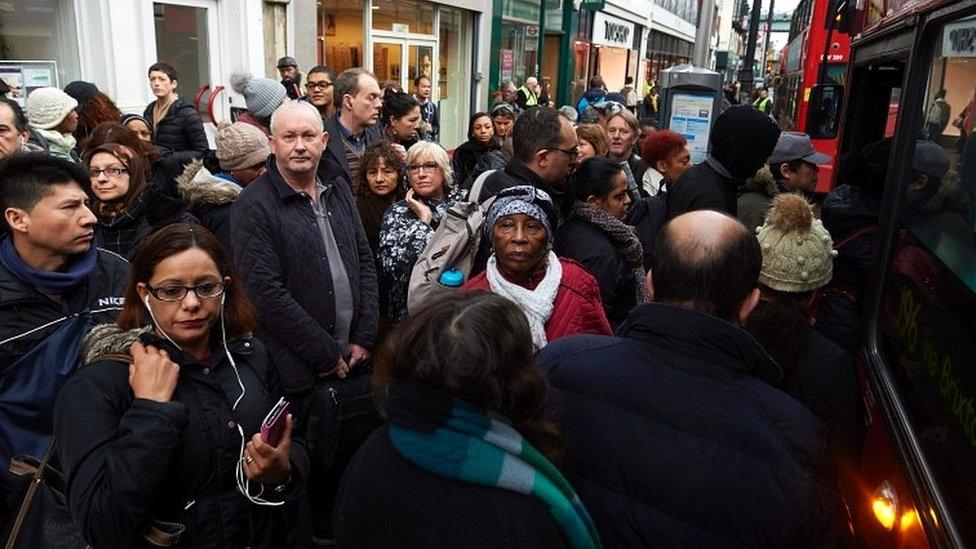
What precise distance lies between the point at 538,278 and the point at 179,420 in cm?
151

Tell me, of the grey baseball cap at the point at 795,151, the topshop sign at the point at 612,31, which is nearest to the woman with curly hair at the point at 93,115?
the grey baseball cap at the point at 795,151

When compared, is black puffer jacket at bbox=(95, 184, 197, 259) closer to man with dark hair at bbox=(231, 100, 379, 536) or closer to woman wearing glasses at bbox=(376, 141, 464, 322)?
man with dark hair at bbox=(231, 100, 379, 536)

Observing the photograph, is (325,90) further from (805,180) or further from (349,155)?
(805,180)

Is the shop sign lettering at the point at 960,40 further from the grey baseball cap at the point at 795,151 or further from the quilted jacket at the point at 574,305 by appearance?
the grey baseball cap at the point at 795,151

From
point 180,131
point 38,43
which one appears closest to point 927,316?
point 180,131

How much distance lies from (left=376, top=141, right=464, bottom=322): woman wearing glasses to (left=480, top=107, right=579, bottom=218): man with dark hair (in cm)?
33

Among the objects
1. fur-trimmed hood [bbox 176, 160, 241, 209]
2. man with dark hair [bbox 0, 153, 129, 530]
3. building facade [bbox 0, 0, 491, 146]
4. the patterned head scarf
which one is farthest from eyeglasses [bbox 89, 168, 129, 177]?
building facade [bbox 0, 0, 491, 146]

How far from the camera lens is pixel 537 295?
9.40 feet

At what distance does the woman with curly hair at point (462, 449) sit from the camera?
4.44ft

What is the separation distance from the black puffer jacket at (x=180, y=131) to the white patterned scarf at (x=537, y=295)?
4118 mm

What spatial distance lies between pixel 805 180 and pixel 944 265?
2.50m

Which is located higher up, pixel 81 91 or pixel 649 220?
pixel 81 91

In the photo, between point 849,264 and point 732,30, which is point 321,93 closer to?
point 849,264

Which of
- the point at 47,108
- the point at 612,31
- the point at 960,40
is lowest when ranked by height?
the point at 47,108
